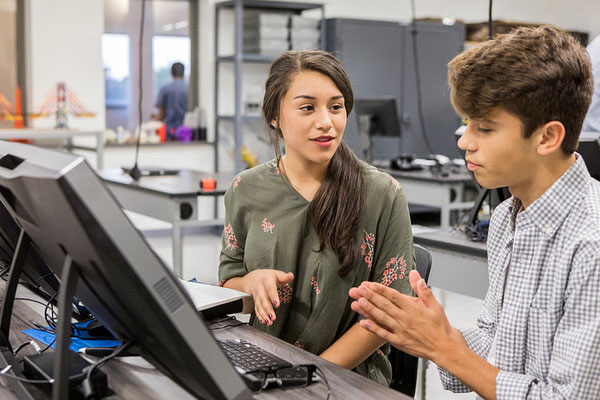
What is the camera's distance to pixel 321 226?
1.52 m

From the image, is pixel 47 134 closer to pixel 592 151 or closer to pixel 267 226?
pixel 267 226

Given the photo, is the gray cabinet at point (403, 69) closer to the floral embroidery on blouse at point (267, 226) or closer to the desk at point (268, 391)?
the floral embroidery on blouse at point (267, 226)

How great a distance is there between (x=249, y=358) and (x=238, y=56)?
505 cm

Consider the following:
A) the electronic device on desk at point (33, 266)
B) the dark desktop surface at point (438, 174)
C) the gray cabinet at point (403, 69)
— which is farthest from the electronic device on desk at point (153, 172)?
the electronic device on desk at point (33, 266)

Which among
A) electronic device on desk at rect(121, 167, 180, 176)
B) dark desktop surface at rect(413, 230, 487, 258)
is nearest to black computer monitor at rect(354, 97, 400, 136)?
electronic device on desk at rect(121, 167, 180, 176)

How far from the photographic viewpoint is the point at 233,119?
6.30 m

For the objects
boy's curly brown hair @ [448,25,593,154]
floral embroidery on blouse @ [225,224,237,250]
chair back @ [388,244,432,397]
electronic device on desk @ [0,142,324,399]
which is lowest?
chair back @ [388,244,432,397]

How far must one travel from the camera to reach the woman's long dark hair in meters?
1.50

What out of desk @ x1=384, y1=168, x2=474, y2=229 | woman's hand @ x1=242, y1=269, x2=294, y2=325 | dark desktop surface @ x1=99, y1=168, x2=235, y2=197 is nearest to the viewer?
woman's hand @ x1=242, y1=269, x2=294, y2=325

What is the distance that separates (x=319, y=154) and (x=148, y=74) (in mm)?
5205

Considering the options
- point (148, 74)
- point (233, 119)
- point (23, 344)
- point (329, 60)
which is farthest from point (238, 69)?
point (23, 344)

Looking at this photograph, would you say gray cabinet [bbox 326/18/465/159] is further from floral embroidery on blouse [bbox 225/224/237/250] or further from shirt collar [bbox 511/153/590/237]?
shirt collar [bbox 511/153/590/237]

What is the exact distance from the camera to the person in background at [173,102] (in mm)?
6410

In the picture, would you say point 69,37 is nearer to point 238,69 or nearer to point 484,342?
point 238,69
